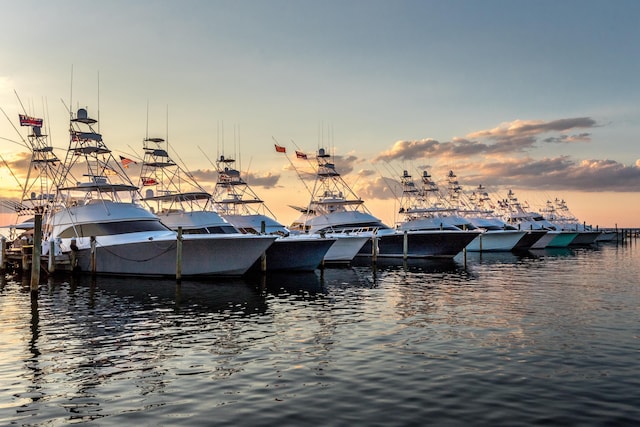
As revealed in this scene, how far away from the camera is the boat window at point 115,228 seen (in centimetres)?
3516

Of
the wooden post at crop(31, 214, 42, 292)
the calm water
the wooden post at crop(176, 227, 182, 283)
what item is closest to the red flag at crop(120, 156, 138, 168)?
the wooden post at crop(176, 227, 182, 283)

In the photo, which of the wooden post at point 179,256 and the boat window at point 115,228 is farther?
the boat window at point 115,228

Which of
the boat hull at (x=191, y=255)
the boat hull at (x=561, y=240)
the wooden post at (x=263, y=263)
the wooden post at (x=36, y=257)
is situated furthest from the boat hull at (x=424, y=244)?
the boat hull at (x=561, y=240)

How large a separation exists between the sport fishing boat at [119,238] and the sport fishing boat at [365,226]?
20.3 meters

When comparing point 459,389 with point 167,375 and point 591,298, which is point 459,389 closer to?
point 167,375

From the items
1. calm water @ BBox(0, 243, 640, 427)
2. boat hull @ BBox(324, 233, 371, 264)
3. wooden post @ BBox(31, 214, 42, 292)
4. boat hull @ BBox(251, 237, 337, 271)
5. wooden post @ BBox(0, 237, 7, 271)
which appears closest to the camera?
calm water @ BBox(0, 243, 640, 427)

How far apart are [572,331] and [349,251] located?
31066 millimetres

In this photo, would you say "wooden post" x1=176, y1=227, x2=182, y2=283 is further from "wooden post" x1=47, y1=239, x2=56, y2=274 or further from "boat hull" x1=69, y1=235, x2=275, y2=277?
"wooden post" x1=47, y1=239, x2=56, y2=274

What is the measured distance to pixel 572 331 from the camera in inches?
690

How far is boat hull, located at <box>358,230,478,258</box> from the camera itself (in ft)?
183

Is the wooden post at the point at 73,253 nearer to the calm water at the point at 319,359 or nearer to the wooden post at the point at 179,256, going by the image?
the wooden post at the point at 179,256

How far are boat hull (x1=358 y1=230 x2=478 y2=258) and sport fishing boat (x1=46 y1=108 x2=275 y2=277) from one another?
24538 mm

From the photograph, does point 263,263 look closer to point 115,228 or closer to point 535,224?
point 115,228

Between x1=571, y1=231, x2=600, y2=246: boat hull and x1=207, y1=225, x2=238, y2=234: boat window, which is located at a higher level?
x1=207, y1=225, x2=238, y2=234: boat window
